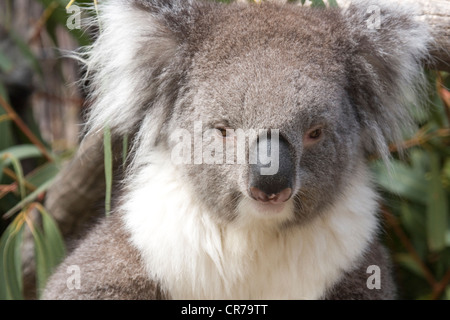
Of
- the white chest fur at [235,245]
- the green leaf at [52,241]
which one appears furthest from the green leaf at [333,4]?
the green leaf at [52,241]

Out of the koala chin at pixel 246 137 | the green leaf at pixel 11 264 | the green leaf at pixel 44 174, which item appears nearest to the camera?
the koala chin at pixel 246 137

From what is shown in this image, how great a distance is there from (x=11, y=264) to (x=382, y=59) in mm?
1925

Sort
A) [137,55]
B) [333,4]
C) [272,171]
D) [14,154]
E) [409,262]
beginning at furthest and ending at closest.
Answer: [409,262], [14,154], [333,4], [137,55], [272,171]

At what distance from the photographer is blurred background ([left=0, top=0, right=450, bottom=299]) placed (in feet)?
9.64

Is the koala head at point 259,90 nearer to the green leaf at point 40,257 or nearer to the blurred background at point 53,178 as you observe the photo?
the blurred background at point 53,178

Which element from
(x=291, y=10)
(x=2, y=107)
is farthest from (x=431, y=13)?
(x=2, y=107)

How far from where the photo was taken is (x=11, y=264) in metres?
2.92

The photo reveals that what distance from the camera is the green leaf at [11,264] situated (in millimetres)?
2875

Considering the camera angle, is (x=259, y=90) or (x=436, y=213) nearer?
(x=259, y=90)

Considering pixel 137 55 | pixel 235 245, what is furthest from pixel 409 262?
pixel 137 55

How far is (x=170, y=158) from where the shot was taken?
2191mm

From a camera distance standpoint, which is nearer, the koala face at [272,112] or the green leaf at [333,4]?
the koala face at [272,112]

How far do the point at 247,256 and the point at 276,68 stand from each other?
0.69 metres

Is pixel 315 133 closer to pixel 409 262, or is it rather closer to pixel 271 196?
pixel 271 196
